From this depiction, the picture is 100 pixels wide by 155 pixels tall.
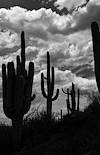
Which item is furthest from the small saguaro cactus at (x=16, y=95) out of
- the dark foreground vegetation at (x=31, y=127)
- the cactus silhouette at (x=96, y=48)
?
the cactus silhouette at (x=96, y=48)

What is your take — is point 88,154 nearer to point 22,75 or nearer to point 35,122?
point 22,75

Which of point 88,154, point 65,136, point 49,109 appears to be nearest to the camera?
point 88,154

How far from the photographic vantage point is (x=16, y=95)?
Result: 47.7ft

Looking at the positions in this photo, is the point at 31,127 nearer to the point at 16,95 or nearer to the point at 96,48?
the point at 16,95

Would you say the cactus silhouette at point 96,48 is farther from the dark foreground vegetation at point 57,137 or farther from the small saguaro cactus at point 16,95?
the small saguaro cactus at point 16,95

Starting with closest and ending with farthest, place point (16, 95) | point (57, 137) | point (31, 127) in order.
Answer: point (57, 137)
point (16, 95)
point (31, 127)

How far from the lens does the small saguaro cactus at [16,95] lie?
14.6 metres

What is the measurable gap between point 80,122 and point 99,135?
370cm

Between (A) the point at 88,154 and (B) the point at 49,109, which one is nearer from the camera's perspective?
(A) the point at 88,154

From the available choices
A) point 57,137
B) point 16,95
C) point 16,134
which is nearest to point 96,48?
point 57,137

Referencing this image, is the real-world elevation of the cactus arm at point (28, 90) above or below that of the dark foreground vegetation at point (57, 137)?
above

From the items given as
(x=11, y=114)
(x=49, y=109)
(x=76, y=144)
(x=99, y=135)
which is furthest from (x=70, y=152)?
(x=49, y=109)

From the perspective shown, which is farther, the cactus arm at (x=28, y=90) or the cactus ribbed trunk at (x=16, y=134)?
the cactus arm at (x=28, y=90)

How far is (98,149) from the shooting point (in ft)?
32.6
